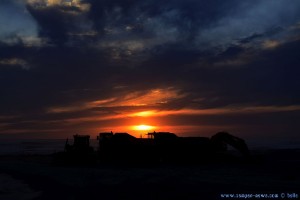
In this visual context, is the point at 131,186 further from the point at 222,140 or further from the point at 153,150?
the point at 222,140

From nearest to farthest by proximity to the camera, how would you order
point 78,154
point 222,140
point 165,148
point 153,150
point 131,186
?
point 131,186
point 78,154
point 153,150
point 165,148
point 222,140

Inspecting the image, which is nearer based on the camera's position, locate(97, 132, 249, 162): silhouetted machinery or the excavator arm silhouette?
locate(97, 132, 249, 162): silhouetted machinery

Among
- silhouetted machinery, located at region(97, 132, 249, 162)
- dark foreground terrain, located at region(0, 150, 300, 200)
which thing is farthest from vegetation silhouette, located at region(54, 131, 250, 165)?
dark foreground terrain, located at region(0, 150, 300, 200)

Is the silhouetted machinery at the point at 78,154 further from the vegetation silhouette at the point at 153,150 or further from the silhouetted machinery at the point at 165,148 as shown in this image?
the silhouetted machinery at the point at 165,148

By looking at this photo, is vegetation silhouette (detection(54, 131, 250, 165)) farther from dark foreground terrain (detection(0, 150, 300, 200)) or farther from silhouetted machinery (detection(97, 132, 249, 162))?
dark foreground terrain (detection(0, 150, 300, 200))

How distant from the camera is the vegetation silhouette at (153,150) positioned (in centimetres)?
3850

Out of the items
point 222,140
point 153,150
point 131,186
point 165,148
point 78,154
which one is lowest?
point 131,186

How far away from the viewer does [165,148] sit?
1547 inches

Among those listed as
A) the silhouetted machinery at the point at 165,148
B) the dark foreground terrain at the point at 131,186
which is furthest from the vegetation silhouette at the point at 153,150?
the dark foreground terrain at the point at 131,186

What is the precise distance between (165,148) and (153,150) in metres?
1.34

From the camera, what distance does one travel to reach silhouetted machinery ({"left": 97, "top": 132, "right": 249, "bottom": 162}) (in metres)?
38.5

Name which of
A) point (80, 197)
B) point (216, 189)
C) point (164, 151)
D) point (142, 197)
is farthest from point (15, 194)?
point (164, 151)

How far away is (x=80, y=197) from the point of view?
18.6 m

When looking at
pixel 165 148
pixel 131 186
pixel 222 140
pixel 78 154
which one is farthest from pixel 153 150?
pixel 131 186
